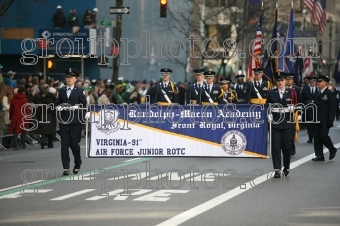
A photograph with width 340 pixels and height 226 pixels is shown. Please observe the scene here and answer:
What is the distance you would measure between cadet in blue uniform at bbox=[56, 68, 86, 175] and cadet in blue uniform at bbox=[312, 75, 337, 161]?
6028 mm

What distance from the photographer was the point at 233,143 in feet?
58.8

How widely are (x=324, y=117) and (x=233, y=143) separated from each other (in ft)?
15.6

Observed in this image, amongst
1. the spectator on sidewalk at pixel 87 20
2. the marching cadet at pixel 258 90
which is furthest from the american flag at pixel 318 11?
the marching cadet at pixel 258 90

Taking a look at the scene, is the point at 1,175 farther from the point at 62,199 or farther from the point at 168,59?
the point at 168,59

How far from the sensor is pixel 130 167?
19.6 m

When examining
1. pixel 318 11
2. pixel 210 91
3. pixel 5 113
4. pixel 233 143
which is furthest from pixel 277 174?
pixel 318 11

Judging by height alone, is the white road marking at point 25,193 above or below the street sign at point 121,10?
below

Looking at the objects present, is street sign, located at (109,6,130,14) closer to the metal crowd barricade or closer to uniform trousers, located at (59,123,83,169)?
the metal crowd barricade

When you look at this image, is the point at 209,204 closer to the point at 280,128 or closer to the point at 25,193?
the point at 25,193

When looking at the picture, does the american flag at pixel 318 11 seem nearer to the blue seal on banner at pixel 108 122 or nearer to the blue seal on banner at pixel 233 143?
the blue seal on banner at pixel 233 143

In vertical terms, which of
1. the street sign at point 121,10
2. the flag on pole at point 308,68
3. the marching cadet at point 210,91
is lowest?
the marching cadet at point 210,91

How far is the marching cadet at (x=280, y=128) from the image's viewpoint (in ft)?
57.1

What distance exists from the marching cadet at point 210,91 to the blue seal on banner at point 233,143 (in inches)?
222

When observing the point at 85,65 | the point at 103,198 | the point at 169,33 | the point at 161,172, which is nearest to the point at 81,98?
the point at 161,172
